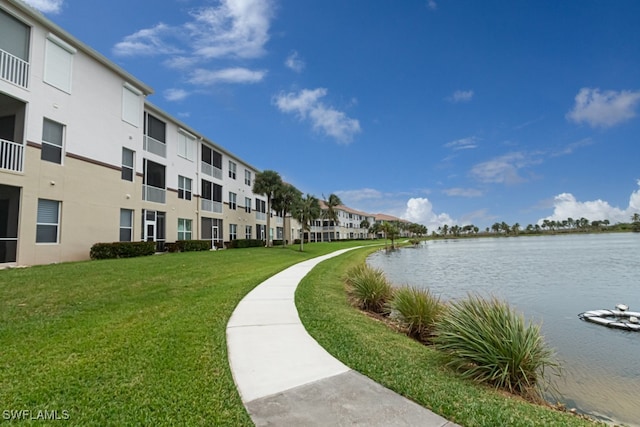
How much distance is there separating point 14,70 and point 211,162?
1732 cm

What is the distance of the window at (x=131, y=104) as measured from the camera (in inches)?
777

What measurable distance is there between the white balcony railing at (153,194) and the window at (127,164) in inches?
64.2

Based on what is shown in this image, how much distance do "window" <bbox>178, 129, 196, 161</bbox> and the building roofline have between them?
4.85m

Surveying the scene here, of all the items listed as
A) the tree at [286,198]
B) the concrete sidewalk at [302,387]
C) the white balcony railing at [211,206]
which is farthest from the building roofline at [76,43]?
the tree at [286,198]

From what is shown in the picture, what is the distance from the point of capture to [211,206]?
30.0m

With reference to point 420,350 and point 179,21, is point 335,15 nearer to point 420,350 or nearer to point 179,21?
point 179,21

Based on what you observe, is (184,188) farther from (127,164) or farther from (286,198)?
(286,198)

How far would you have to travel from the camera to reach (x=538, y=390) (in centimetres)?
480

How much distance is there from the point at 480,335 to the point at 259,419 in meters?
3.49

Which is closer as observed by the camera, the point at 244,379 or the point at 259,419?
the point at 259,419

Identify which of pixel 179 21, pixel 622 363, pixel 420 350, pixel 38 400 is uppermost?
pixel 179 21

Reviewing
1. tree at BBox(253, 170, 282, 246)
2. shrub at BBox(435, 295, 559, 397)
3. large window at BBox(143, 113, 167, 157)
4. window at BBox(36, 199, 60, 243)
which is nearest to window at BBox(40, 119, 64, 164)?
window at BBox(36, 199, 60, 243)

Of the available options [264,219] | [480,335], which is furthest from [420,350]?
[264,219]

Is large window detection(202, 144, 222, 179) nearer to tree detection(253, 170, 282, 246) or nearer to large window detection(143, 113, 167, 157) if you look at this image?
tree detection(253, 170, 282, 246)
